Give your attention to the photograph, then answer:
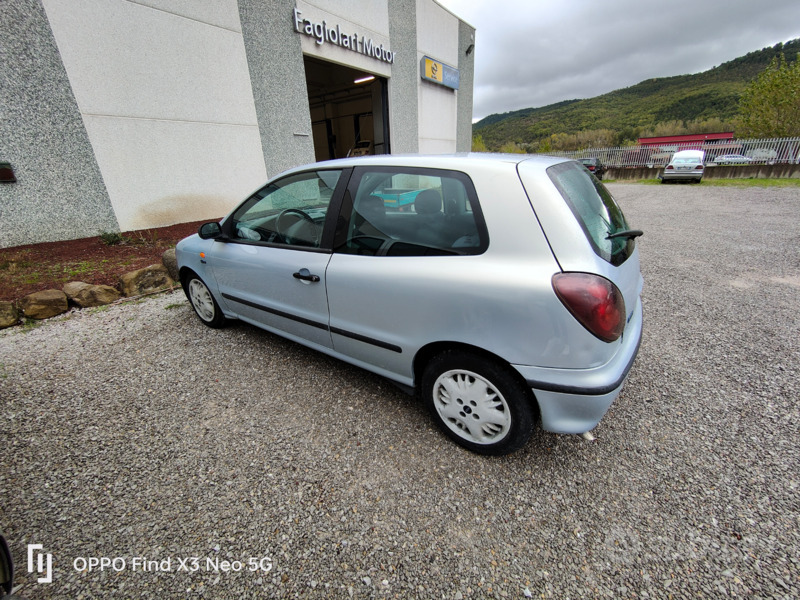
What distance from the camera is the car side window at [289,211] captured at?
2342 millimetres

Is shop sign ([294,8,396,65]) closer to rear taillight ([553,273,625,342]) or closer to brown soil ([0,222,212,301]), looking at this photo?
brown soil ([0,222,212,301])

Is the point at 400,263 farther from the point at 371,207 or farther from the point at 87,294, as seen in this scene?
the point at 87,294

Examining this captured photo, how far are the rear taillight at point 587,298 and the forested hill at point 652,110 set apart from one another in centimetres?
4864

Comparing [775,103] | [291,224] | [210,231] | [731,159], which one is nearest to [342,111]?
[210,231]

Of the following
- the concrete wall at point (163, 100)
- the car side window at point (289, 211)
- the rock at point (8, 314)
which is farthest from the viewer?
the concrete wall at point (163, 100)

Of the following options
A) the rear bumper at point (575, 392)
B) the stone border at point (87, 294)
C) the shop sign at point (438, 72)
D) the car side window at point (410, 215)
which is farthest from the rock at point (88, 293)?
the shop sign at point (438, 72)

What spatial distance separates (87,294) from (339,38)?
27.7ft

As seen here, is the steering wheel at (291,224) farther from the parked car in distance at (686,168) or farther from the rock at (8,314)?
the parked car in distance at (686,168)

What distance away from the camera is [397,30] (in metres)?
10.6

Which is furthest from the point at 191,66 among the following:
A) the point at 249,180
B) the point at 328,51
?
the point at 328,51

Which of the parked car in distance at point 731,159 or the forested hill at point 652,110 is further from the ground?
the forested hill at point 652,110

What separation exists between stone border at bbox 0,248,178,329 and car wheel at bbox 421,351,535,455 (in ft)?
14.1

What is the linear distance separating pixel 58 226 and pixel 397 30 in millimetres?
10279

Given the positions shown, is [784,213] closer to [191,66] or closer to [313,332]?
[313,332]
